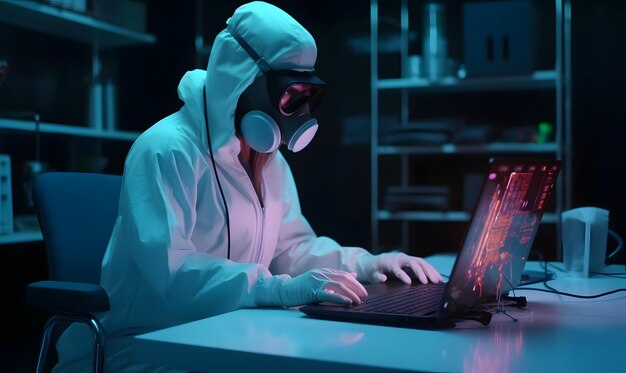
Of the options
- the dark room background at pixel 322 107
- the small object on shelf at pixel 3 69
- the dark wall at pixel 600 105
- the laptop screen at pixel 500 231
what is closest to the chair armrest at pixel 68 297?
the laptop screen at pixel 500 231

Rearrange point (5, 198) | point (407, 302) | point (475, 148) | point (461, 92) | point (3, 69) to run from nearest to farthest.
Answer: point (407, 302)
point (5, 198)
point (3, 69)
point (475, 148)
point (461, 92)

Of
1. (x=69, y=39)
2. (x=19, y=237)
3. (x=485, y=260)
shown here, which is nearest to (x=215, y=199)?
(x=485, y=260)

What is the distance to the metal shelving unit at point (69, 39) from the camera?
10.8 ft

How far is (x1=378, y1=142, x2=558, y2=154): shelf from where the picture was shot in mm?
3605

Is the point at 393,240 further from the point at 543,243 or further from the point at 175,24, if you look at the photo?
the point at 175,24

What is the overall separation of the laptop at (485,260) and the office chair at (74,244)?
1.66ft

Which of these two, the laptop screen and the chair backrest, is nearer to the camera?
the laptop screen

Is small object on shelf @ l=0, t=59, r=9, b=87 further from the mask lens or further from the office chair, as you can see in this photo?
the mask lens

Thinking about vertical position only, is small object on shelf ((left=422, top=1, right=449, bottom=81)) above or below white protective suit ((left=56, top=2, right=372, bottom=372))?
above

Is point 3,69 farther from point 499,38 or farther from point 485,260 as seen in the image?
point 485,260

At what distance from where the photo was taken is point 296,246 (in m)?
1.95

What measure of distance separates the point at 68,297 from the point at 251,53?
27.8 inches

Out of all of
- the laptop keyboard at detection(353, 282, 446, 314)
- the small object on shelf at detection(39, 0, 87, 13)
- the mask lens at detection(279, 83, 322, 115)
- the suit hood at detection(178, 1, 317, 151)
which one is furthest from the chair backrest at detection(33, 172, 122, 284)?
the small object on shelf at detection(39, 0, 87, 13)

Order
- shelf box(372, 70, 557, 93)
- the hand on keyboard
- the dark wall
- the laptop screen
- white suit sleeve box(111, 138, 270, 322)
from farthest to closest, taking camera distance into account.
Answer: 1. the dark wall
2. shelf box(372, 70, 557, 93)
3. the hand on keyboard
4. white suit sleeve box(111, 138, 270, 322)
5. the laptop screen
